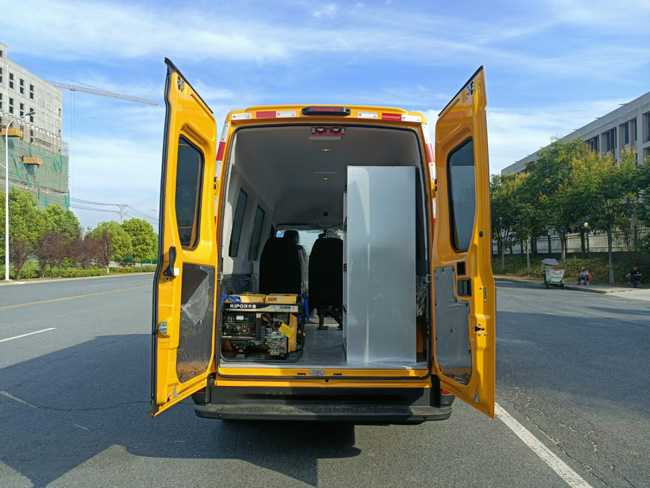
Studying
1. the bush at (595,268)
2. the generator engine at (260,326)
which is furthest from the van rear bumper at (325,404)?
the bush at (595,268)

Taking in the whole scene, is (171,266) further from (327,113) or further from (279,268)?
(279,268)

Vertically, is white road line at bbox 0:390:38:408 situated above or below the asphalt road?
above

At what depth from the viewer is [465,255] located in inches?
152

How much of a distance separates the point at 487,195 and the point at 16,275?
4254cm

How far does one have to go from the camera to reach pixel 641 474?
4.03 metres

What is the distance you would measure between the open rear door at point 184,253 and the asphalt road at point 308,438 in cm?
87

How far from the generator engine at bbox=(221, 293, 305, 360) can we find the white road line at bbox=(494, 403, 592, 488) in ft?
6.99

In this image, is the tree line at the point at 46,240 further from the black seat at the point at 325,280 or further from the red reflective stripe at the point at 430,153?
the red reflective stripe at the point at 430,153

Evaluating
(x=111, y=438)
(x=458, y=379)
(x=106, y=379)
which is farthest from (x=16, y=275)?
(x=458, y=379)

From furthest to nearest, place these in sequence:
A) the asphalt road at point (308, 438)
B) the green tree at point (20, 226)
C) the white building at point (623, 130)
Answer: the white building at point (623, 130)
the green tree at point (20, 226)
the asphalt road at point (308, 438)

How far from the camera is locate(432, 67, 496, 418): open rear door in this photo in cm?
357

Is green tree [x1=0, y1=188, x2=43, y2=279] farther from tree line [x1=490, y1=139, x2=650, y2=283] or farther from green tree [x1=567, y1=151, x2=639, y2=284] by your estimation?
green tree [x1=567, y1=151, x2=639, y2=284]

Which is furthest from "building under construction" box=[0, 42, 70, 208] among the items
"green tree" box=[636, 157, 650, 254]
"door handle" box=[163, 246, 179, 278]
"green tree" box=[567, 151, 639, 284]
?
"door handle" box=[163, 246, 179, 278]

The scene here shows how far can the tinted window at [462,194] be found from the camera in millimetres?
3938
